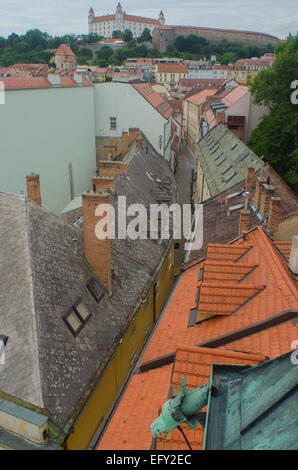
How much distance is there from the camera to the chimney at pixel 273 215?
15208mm

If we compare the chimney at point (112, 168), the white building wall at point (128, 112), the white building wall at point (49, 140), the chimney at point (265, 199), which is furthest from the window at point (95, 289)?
the white building wall at point (128, 112)

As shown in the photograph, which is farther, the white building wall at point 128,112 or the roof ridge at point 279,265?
the white building wall at point 128,112

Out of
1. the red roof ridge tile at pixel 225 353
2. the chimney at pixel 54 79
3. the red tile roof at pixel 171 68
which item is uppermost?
the red tile roof at pixel 171 68

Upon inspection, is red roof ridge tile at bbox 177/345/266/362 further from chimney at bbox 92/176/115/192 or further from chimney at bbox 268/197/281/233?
chimney at bbox 92/176/115/192

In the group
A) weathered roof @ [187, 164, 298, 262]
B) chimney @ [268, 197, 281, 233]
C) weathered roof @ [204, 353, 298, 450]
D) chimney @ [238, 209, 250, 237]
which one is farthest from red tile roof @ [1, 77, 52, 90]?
weathered roof @ [204, 353, 298, 450]

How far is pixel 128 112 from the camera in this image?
123 feet

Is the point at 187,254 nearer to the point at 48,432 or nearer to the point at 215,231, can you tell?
the point at 215,231

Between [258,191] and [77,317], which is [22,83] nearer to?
[258,191]

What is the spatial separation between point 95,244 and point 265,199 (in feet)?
25.9

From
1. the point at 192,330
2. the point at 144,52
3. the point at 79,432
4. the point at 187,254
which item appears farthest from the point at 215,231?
the point at 144,52

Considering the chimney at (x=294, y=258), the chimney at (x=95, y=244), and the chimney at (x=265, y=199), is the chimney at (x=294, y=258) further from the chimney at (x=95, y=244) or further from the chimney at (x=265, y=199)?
the chimney at (x=95, y=244)

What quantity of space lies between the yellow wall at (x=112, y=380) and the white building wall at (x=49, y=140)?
43.2ft

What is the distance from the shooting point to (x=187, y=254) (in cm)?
1927

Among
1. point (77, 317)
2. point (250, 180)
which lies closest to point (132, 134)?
point (250, 180)
